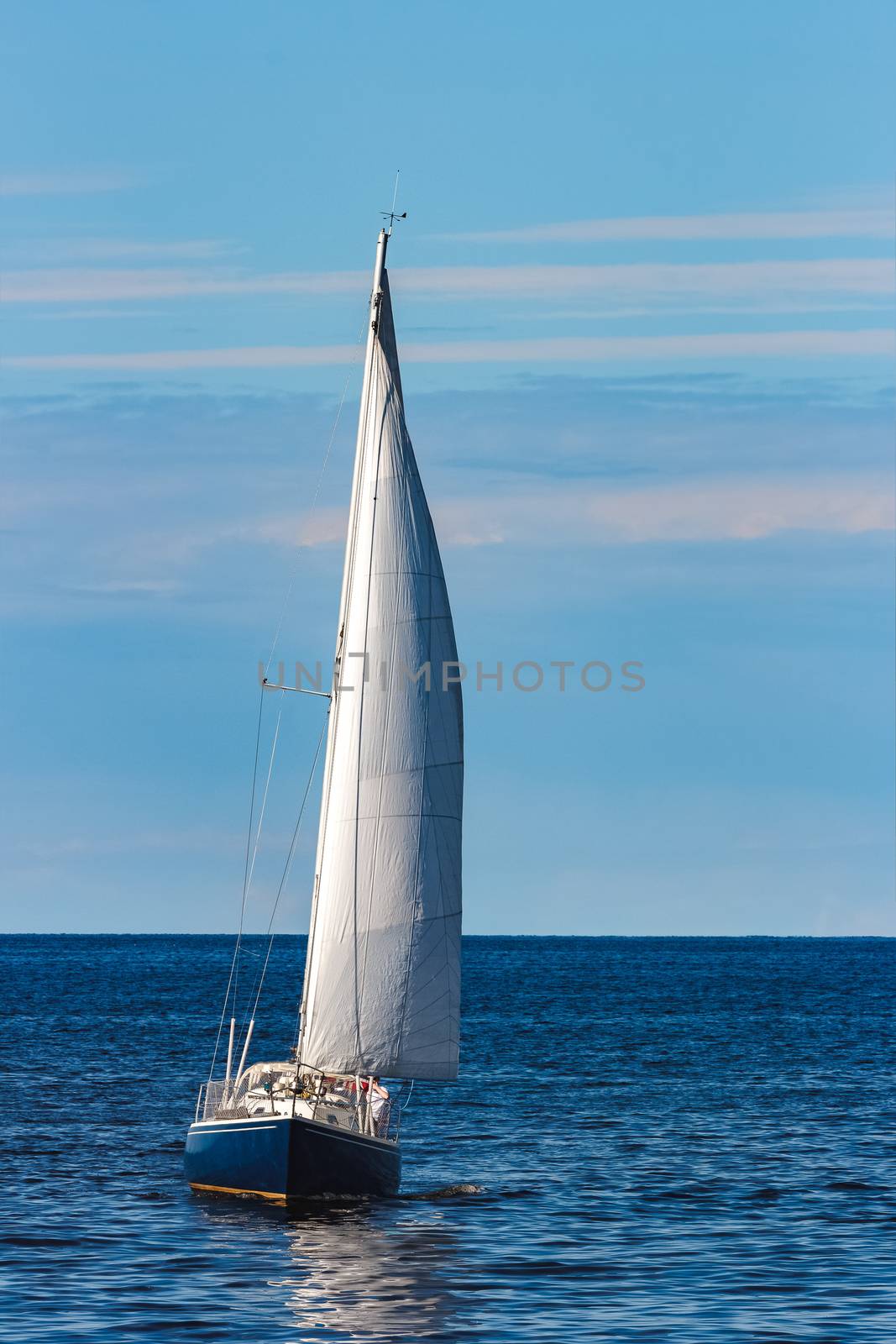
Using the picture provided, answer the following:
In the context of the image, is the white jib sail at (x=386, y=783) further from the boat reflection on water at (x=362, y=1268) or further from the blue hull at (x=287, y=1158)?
the boat reflection on water at (x=362, y=1268)

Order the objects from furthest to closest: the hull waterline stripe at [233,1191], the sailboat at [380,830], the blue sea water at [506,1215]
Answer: the sailboat at [380,830], the hull waterline stripe at [233,1191], the blue sea water at [506,1215]

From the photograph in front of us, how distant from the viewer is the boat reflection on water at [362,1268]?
2753 cm

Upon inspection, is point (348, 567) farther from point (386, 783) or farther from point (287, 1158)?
point (287, 1158)

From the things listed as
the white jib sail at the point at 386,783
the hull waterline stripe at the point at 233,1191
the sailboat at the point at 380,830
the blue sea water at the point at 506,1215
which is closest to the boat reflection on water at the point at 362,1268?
the blue sea water at the point at 506,1215

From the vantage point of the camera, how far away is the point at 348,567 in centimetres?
3609

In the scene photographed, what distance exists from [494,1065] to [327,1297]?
39522 mm

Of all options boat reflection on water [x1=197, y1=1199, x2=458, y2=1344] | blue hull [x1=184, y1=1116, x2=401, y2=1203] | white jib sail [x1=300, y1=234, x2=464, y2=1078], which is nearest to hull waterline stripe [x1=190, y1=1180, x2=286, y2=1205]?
blue hull [x1=184, y1=1116, x2=401, y2=1203]

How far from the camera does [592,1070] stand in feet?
218

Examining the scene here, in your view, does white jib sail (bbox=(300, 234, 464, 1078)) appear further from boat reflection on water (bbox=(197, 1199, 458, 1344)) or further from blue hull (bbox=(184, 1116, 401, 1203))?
boat reflection on water (bbox=(197, 1199, 458, 1344))

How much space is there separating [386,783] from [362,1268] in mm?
9136

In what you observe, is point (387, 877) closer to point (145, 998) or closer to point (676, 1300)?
point (676, 1300)

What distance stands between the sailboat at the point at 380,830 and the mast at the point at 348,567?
0.10ft

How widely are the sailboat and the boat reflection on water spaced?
2.42 feet

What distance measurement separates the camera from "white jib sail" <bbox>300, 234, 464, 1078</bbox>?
35.6 metres
